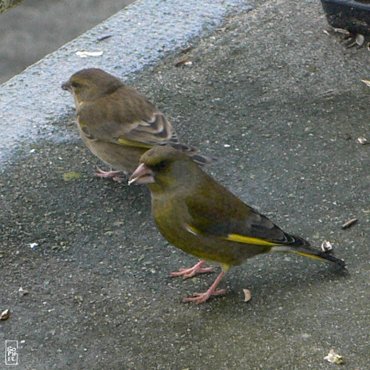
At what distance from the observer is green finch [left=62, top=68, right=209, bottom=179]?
5.83 metres

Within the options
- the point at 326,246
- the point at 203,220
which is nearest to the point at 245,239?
the point at 203,220

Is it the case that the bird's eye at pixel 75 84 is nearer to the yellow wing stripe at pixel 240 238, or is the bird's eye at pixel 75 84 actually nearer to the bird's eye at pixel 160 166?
the bird's eye at pixel 160 166

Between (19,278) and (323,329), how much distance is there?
1.43 meters

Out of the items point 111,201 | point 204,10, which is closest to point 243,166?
point 111,201

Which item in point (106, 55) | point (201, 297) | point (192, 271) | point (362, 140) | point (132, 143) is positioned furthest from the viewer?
point (106, 55)

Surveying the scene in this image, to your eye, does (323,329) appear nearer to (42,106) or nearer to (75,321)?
(75,321)

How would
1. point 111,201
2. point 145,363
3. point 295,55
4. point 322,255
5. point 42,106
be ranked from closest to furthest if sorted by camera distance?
point 145,363 → point 322,255 → point 111,201 → point 42,106 → point 295,55

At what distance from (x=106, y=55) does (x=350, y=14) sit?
4.90 ft

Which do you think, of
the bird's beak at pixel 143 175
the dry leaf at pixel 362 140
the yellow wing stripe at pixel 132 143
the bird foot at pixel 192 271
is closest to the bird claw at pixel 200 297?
the bird foot at pixel 192 271

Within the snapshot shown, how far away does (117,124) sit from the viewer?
5.94 m

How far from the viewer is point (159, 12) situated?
23.6 feet

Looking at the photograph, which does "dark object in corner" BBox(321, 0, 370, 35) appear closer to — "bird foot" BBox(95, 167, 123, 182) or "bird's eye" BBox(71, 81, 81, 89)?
"bird's eye" BBox(71, 81, 81, 89)

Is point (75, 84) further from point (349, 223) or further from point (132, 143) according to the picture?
point (349, 223)

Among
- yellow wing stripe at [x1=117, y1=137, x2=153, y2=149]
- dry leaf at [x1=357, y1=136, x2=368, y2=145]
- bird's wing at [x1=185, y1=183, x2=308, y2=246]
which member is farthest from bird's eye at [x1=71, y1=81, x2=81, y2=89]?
dry leaf at [x1=357, y1=136, x2=368, y2=145]
